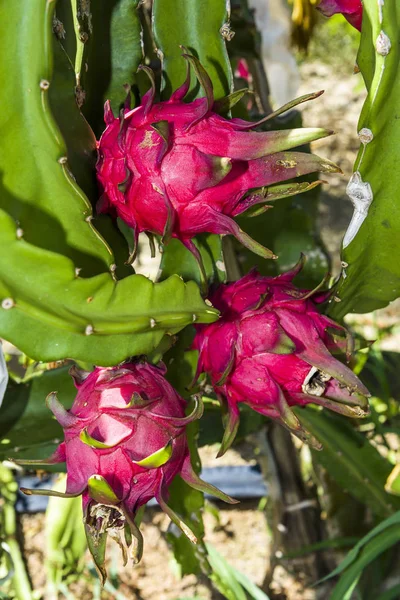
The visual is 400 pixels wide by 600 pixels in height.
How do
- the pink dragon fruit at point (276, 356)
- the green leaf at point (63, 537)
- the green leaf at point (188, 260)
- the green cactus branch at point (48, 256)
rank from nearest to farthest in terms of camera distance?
the green cactus branch at point (48, 256) → the pink dragon fruit at point (276, 356) → the green leaf at point (188, 260) → the green leaf at point (63, 537)

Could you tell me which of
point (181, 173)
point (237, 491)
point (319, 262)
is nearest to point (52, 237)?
point (181, 173)

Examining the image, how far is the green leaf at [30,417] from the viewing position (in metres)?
0.85

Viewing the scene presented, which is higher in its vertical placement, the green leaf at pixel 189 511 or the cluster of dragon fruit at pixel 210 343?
the cluster of dragon fruit at pixel 210 343

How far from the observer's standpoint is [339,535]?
53.1 inches

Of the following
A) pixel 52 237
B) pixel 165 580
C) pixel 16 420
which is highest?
pixel 52 237

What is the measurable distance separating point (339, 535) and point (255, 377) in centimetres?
88

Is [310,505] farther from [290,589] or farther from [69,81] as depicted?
[69,81]

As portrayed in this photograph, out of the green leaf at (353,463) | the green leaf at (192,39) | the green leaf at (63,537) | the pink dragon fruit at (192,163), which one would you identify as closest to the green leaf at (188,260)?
the green leaf at (192,39)

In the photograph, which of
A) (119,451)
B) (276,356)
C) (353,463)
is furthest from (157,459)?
(353,463)

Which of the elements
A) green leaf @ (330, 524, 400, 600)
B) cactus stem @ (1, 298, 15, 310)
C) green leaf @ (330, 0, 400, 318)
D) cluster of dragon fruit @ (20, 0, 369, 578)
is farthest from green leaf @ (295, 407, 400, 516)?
cactus stem @ (1, 298, 15, 310)

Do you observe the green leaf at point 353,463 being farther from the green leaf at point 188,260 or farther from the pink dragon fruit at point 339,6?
the pink dragon fruit at point 339,6

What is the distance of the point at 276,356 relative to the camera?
1.97 feet

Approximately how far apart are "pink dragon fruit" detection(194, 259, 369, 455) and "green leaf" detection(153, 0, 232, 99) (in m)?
0.22

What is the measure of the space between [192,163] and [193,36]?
0.21m
